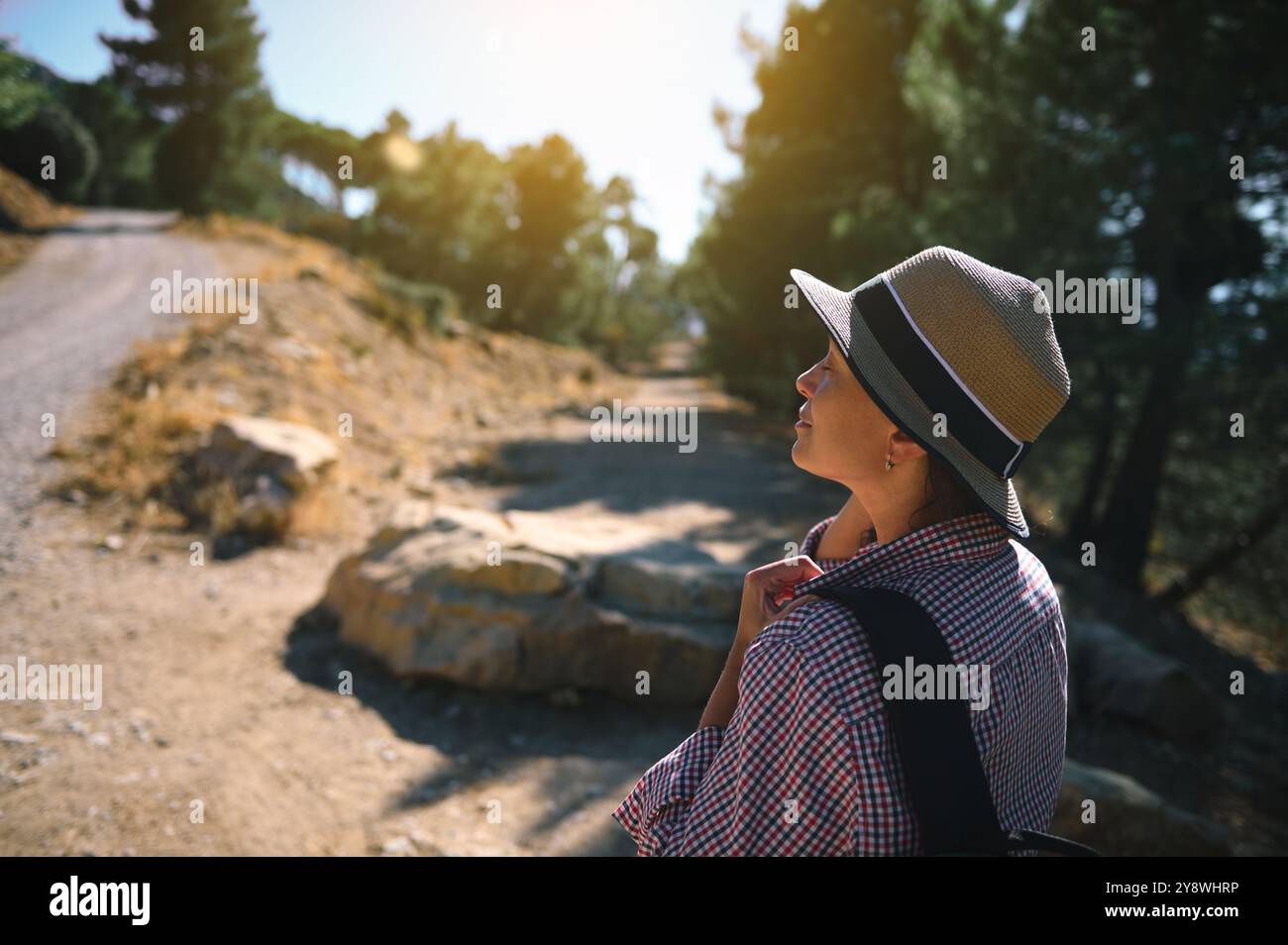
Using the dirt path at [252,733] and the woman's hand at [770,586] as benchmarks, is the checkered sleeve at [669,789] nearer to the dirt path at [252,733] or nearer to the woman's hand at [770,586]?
the woman's hand at [770,586]

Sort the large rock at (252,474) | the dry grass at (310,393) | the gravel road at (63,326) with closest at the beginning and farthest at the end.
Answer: the large rock at (252,474) → the gravel road at (63,326) → the dry grass at (310,393)

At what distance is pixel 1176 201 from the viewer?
302 inches

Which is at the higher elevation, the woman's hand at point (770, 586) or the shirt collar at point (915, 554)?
the shirt collar at point (915, 554)

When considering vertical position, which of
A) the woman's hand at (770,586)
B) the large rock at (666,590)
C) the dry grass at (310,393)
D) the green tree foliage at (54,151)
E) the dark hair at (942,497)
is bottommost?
the large rock at (666,590)

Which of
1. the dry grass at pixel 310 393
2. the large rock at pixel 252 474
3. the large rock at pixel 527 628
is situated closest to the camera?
the large rock at pixel 527 628

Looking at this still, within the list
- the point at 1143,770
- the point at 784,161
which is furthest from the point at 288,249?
the point at 1143,770

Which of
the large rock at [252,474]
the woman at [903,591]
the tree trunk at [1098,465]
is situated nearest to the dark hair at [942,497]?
the woman at [903,591]

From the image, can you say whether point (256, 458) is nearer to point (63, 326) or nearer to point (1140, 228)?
point (63, 326)

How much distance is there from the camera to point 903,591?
1.07 m

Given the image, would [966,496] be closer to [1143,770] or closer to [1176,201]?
[1143,770]

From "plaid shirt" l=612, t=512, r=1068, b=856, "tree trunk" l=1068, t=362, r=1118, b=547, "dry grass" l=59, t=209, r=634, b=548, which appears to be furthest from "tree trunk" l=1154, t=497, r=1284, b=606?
"dry grass" l=59, t=209, r=634, b=548

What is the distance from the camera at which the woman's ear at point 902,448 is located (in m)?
1.22

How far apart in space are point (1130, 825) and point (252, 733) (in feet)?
14.7

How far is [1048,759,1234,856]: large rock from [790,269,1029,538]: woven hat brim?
9.99ft
